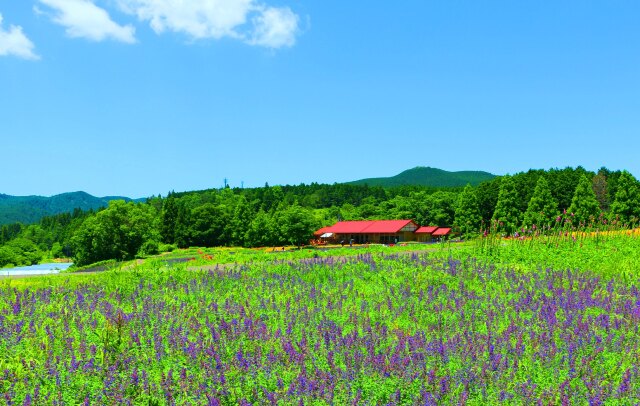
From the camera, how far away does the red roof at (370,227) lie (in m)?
90.2

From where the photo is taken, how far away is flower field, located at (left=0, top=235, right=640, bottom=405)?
18.7 ft

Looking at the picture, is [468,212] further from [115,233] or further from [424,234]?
[115,233]

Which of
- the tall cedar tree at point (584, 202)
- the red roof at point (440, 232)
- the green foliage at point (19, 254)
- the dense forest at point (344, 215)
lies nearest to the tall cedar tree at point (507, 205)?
the dense forest at point (344, 215)

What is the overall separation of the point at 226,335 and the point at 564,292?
7.16 meters

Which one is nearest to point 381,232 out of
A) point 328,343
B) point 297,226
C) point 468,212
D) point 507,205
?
point 468,212

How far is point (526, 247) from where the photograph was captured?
66.4 ft

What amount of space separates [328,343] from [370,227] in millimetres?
86723

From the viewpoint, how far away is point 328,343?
707 cm

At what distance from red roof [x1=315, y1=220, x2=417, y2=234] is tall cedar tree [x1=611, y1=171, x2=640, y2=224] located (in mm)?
33189

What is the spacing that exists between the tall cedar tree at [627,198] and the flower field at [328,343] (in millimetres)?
62094

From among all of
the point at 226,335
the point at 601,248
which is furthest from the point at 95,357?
the point at 601,248

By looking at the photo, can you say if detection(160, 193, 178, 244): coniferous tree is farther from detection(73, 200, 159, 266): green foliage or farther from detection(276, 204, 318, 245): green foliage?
detection(276, 204, 318, 245): green foliage

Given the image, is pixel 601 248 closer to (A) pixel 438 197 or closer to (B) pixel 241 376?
(B) pixel 241 376

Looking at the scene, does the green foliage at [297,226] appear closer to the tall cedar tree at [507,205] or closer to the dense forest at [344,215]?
the dense forest at [344,215]
